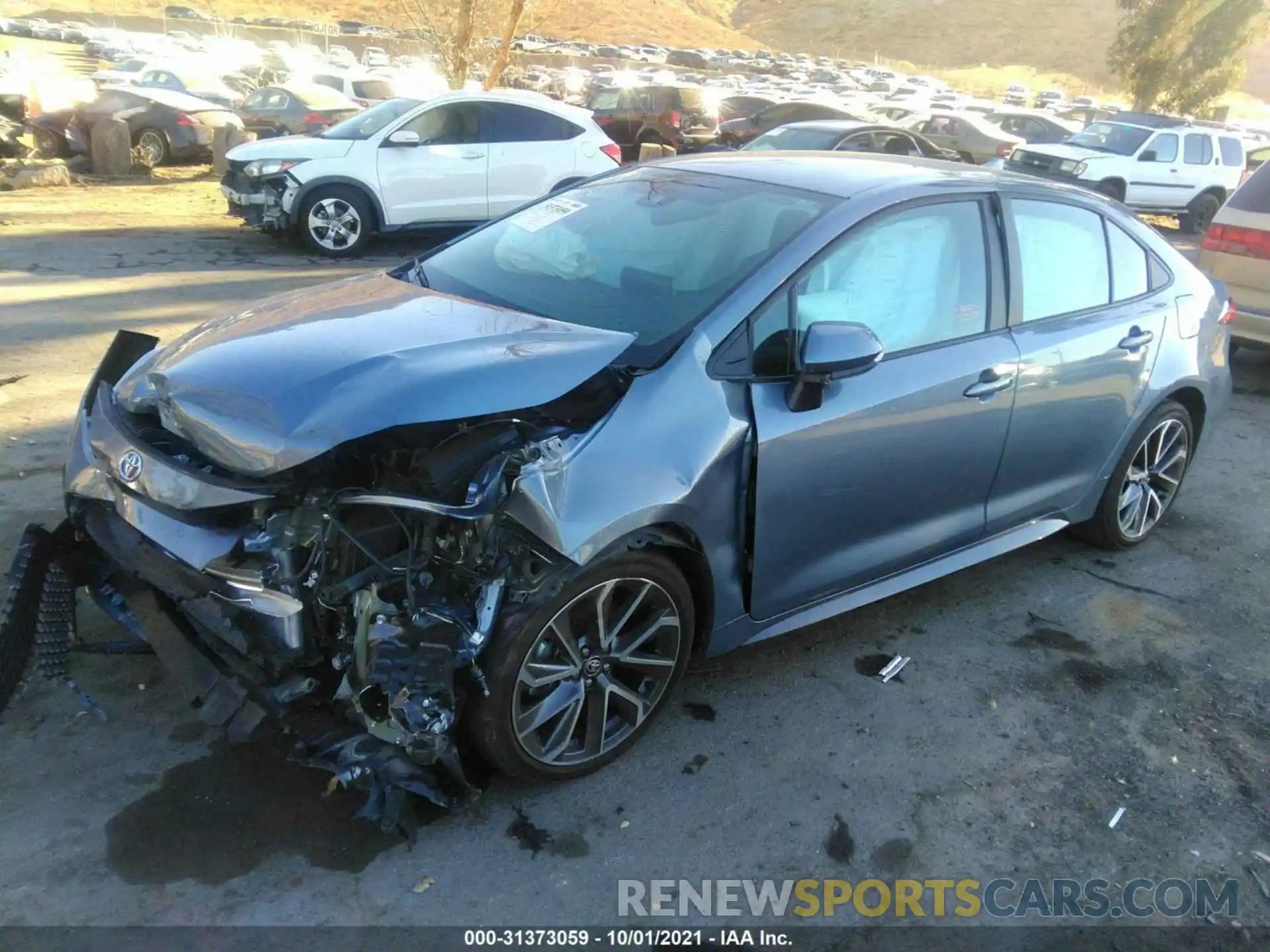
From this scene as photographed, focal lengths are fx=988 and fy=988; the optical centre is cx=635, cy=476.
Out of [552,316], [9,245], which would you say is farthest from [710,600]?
[9,245]

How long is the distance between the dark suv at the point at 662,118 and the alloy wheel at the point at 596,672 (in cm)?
1751

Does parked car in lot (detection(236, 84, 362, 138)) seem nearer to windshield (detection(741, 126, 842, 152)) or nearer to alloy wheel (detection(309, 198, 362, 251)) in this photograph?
alloy wheel (detection(309, 198, 362, 251))

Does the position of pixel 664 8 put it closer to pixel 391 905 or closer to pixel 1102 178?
pixel 1102 178

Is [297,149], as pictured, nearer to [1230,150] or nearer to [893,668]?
[893,668]

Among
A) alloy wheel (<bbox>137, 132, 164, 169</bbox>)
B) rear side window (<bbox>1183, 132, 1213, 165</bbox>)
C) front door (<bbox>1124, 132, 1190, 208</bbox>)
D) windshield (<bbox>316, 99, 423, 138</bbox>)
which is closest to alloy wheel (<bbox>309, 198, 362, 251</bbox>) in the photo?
windshield (<bbox>316, 99, 423, 138</bbox>)

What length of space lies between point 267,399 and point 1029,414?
9.09 feet

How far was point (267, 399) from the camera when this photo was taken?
107 inches

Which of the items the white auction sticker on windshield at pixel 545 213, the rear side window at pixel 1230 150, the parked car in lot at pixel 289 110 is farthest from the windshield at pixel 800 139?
the white auction sticker on windshield at pixel 545 213

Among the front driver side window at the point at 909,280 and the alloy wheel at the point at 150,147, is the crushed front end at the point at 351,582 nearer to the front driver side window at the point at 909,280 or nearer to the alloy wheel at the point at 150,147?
the front driver side window at the point at 909,280

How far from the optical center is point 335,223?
10312mm

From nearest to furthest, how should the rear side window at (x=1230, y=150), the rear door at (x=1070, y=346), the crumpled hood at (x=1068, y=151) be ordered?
1. the rear door at (x=1070, y=346)
2. the crumpled hood at (x=1068, y=151)
3. the rear side window at (x=1230, y=150)

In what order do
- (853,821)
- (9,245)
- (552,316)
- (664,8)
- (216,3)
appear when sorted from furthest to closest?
(664,8) → (216,3) → (9,245) → (552,316) → (853,821)

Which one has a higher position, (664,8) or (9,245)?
(664,8)

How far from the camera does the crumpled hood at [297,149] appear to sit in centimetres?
1008
